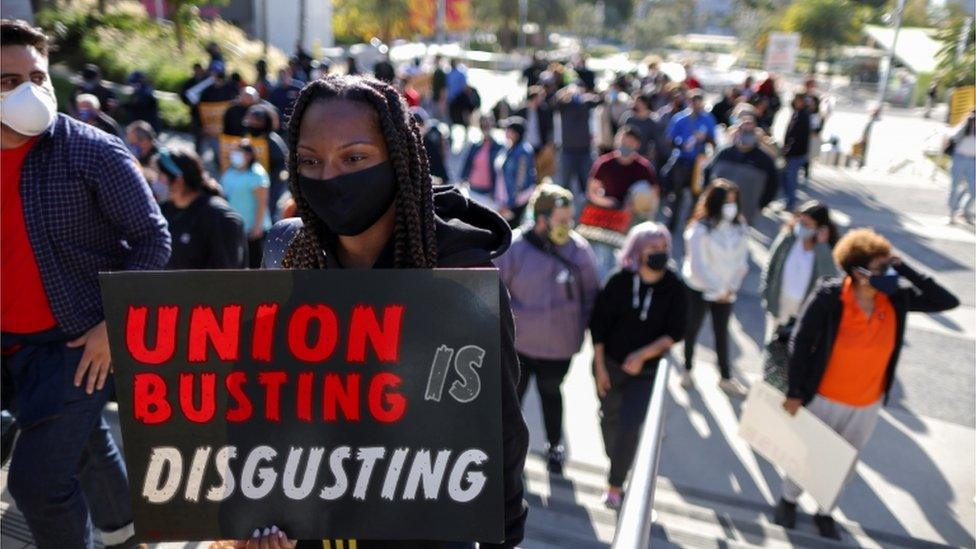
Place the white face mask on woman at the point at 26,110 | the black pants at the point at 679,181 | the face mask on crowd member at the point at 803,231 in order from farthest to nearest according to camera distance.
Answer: the black pants at the point at 679,181 → the face mask on crowd member at the point at 803,231 → the white face mask on woman at the point at 26,110

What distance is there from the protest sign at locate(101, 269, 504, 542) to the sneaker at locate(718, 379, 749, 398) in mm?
4581

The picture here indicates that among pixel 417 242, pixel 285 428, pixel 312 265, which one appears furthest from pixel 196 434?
pixel 417 242

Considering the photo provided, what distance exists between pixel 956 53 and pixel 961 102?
10.6ft

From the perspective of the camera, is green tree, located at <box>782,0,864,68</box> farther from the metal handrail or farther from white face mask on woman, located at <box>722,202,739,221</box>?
the metal handrail

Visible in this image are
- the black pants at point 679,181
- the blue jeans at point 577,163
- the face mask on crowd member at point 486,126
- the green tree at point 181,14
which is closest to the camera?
the face mask on crowd member at point 486,126

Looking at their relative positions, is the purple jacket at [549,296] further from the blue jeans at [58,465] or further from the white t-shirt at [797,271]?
the blue jeans at [58,465]

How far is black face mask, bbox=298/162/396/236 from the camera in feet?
5.20

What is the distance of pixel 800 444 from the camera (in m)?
3.87

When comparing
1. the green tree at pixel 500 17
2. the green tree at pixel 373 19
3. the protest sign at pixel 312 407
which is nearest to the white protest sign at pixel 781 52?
the protest sign at pixel 312 407

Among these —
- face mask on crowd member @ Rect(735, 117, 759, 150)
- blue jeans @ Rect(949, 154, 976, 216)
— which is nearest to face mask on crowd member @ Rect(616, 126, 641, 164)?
face mask on crowd member @ Rect(735, 117, 759, 150)

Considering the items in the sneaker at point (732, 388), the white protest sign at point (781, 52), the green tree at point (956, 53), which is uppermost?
the white protest sign at point (781, 52)

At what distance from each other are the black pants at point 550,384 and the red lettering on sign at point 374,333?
3.02m

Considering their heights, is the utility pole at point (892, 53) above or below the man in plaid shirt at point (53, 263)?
above

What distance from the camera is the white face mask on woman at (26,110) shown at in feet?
7.60
